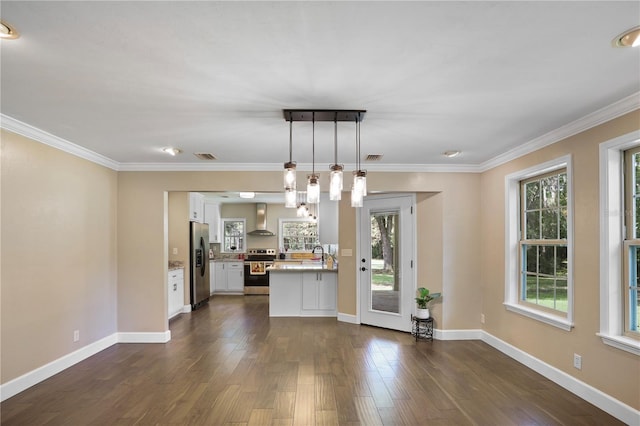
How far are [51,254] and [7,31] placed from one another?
8.76 ft

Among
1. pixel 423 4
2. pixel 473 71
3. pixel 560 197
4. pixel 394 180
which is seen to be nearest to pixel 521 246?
pixel 560 197

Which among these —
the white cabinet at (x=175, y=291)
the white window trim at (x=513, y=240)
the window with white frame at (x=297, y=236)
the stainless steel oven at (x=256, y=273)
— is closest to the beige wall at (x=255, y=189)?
the white window trim at (x=513, y=240)

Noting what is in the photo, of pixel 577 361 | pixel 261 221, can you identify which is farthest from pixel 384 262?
pixel 261 221

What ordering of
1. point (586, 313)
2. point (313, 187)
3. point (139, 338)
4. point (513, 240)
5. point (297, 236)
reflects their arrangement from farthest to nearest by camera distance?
point (297, 236)
point (139, 338)
point (513, 240)
point (586, 313)
point (313, 187)

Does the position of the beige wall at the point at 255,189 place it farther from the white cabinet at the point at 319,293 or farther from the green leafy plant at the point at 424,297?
the white cabinet at the point at 319,293

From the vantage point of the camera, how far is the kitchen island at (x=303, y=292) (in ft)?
21.6

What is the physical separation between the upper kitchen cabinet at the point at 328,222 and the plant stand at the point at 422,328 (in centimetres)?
215

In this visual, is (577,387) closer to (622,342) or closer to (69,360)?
(622,342)

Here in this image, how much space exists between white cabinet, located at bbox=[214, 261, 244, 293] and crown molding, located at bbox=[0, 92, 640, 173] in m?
4.58

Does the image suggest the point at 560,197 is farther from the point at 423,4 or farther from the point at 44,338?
the point at 44,338

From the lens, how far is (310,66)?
2.16 metres

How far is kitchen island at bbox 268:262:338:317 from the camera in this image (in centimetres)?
659

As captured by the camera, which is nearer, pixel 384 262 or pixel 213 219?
pixel 384 262

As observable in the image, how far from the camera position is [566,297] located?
360 cm
